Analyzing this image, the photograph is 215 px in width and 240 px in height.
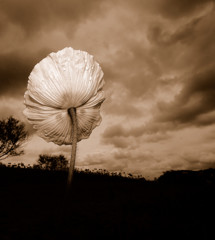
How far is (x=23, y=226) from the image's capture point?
1.06m

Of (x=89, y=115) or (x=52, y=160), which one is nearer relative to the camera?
(x=89, y=115)

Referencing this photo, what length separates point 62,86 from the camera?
1.59 metres

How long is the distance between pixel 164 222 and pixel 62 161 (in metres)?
24.5

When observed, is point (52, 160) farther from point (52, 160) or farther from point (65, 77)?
point (65, 77)

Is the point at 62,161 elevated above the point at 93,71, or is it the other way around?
the point at 62,161

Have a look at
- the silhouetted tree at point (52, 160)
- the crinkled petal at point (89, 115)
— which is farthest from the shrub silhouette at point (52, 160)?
the crinkled petal at point (89, 115)

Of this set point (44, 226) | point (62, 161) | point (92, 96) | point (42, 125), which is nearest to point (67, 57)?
point (92, 96)

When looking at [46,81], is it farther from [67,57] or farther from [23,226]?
[23,226]

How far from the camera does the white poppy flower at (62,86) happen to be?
159cm

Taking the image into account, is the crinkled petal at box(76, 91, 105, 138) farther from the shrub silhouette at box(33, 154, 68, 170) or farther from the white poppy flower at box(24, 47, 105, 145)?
the shrub silhouette at box(33, 154, 68, 170)

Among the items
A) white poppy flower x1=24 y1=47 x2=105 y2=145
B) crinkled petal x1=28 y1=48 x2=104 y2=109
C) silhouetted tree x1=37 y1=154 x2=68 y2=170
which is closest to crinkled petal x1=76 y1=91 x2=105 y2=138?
white poppy flower x1=24 y1=47 x2=105 y2=145

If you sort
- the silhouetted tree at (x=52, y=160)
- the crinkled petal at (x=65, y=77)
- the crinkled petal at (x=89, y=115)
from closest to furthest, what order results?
1. the crinkled petal at (x=65, y=77)
2. the crinkled petal at (x=89, y=115)
3. the silhouetted tree at (x=52, y=160)

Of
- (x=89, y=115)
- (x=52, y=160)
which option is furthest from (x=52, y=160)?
(x=89, y=115)

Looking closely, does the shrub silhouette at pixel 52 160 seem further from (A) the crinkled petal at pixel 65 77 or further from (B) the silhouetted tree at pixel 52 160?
(A) the crinkled petal at pixel 65 77
